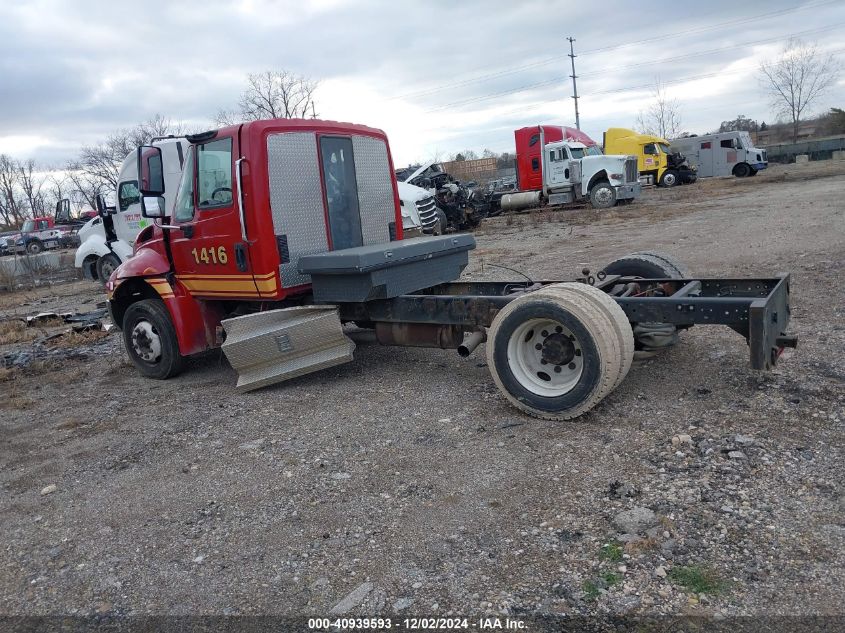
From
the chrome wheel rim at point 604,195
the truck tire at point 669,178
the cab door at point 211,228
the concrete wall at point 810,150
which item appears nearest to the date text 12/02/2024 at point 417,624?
the cab door at point 211,228

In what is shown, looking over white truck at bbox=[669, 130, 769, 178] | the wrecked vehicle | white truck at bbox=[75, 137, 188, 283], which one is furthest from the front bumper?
white truck at bbox=[75, 137, 188, 283]

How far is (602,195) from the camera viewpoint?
2623cm

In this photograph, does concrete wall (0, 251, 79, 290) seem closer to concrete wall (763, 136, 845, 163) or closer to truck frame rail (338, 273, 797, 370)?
truck frame rail (338, 273, 797, 370)

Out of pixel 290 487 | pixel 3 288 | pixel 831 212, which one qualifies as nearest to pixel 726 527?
pixel 290 487

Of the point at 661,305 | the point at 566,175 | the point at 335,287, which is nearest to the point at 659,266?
the point at 661,305

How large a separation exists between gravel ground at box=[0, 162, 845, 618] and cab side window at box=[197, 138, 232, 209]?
5.75ft

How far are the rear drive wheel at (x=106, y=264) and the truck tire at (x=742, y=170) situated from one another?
109 feet

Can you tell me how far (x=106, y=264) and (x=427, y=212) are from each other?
28.3 feet

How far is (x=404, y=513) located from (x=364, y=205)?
372 cm

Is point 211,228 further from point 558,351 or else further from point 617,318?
point 617,318

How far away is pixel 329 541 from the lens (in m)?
3.49

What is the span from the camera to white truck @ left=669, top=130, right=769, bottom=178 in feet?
125

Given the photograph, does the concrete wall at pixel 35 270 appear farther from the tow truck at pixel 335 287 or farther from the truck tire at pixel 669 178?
the truck tire at pixel 669 178

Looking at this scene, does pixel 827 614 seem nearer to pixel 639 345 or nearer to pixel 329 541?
pixel 329 541
